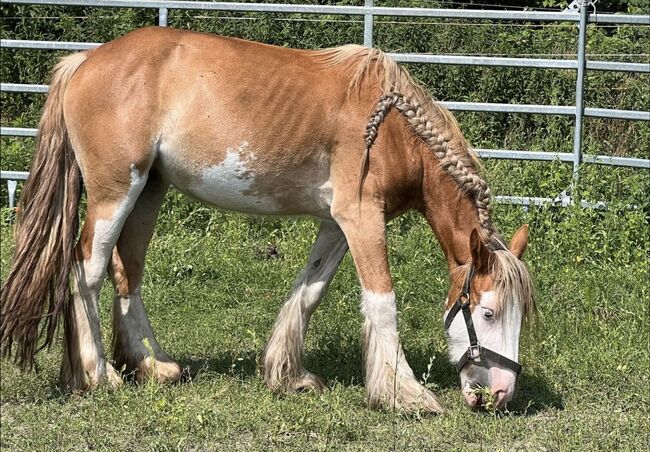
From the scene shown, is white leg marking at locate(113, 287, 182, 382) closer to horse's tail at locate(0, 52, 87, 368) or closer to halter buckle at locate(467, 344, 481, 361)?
horse's tail at locate(0, 52, 87, 368)

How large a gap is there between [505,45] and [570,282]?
2667 millimetres

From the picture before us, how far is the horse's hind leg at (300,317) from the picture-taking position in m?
5.73

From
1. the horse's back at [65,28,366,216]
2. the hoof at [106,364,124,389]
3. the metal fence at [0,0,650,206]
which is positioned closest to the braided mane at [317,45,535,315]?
the horse's back at [65,28,366,216]

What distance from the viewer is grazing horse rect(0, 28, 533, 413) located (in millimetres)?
5324

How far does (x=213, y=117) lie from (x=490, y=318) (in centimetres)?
174

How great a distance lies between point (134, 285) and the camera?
5793 mm

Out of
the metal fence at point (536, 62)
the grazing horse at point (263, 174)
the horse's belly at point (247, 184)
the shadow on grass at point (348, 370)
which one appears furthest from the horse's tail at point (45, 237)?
the metal fence at point (536, 62)

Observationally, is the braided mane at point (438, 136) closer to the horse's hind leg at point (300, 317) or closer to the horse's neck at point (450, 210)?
the horse's neck at point (450, 210)

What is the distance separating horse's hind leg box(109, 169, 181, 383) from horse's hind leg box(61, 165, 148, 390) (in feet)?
0.81

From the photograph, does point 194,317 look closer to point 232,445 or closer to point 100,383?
point 100,383

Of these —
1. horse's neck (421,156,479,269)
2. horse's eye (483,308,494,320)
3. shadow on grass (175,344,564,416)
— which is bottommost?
shadow on grass (175,344,564,416)

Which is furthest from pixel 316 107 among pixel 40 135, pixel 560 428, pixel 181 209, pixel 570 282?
pixel 181 209

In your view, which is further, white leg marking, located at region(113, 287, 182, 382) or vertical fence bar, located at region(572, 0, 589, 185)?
vertical fence bar, located at region(572, 0, 589, 185)

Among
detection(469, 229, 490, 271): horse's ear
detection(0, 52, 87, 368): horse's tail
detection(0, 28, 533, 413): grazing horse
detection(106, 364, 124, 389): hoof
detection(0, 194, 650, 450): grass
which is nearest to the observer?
detection(0, 194, 650, 450): grass
